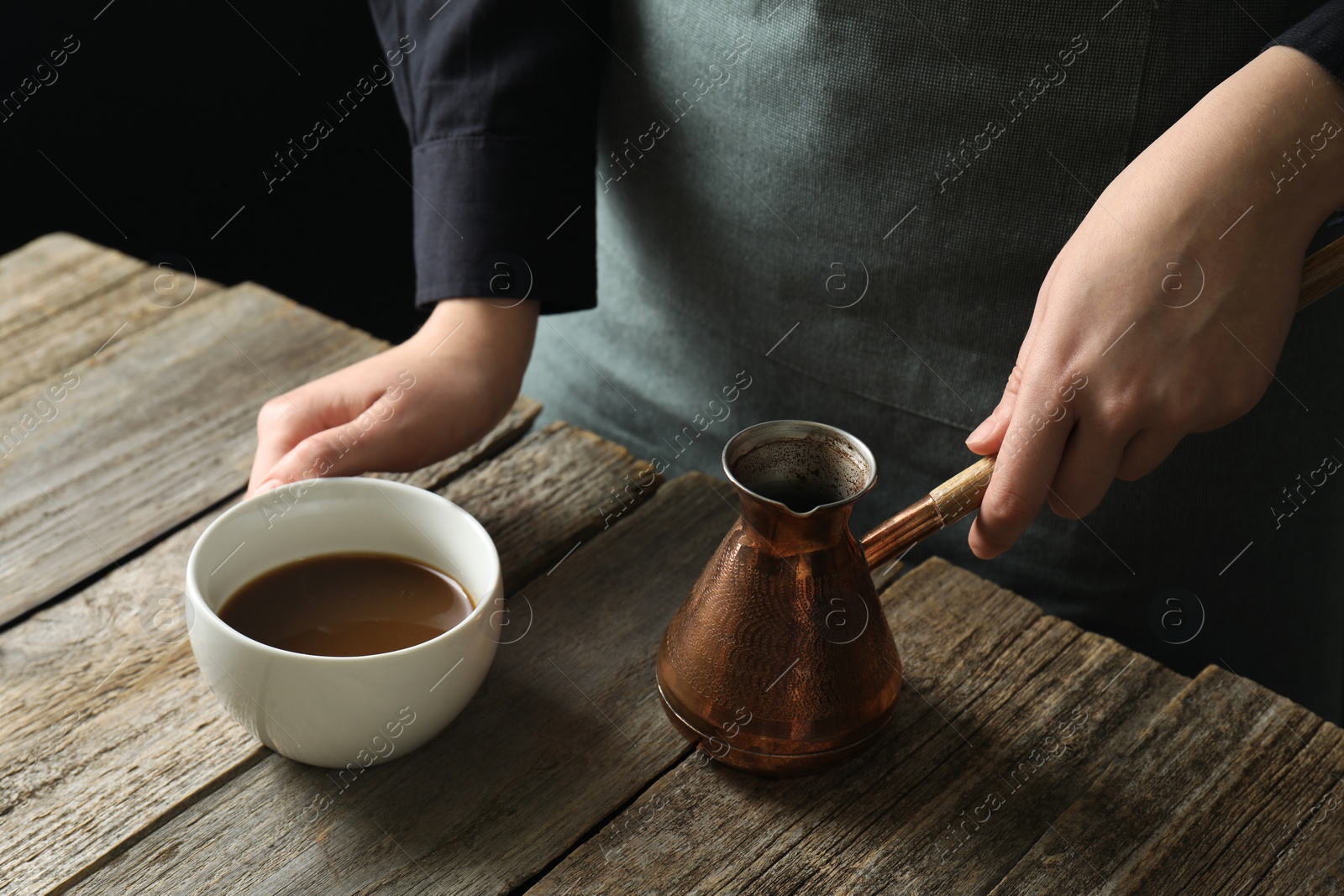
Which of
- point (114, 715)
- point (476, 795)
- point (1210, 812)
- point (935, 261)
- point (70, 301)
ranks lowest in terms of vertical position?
point (1210, 812)

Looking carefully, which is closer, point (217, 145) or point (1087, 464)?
point (1087, 464)

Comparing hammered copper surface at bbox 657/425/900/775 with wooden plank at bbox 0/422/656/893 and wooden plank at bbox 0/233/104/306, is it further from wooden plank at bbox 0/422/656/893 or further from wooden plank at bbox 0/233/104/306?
wooden plank at bbox 0/233/104/306

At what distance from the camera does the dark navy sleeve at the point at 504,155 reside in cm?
87

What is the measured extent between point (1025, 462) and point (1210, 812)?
0.22 meters

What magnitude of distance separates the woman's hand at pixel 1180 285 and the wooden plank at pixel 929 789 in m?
0.10

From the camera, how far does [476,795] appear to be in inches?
23.3

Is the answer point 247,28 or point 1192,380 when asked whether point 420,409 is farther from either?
point 247,28

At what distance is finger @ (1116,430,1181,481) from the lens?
65cm

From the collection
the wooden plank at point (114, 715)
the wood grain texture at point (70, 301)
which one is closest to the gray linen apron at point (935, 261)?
the wooden plank at point (114, 715)

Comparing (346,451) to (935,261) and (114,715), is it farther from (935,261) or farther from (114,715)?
(935,261)

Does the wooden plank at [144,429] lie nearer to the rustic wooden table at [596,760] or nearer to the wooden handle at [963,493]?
the rustic wooden table at [596,760]

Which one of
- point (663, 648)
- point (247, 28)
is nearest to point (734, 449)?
point (663, 648)

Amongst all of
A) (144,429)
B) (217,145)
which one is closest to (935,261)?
(144,429)

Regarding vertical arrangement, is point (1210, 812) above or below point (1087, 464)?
below
